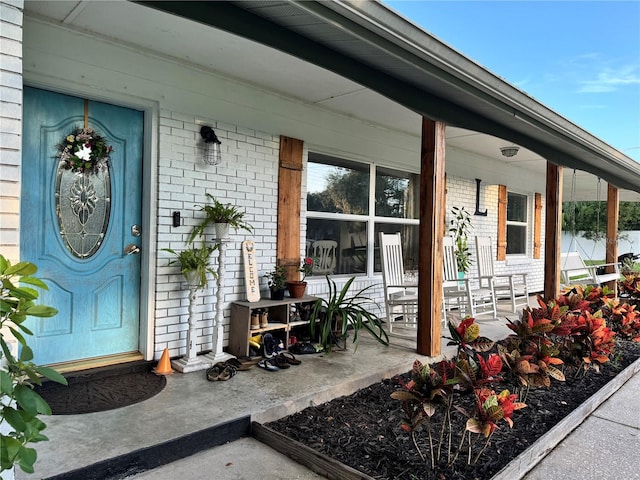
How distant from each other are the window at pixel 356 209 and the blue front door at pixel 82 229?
5.89 feet

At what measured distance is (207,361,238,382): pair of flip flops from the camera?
295 centimetres

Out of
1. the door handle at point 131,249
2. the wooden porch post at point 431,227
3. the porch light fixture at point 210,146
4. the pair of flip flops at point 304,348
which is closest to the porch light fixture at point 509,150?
the wooden porch post at point 431,227

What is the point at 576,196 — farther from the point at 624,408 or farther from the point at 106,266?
the point at 106,266

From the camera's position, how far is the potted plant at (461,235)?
6.20m

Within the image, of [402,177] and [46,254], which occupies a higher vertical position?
[402,177]

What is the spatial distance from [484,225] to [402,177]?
2.05 m

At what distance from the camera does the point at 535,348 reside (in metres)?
2.70

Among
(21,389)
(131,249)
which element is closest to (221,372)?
(131,249)

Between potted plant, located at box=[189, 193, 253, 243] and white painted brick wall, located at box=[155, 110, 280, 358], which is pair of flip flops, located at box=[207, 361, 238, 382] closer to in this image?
white painted brick wall, located at box=[155, 110, 280, 358]

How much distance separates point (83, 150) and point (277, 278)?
1740 millimetres

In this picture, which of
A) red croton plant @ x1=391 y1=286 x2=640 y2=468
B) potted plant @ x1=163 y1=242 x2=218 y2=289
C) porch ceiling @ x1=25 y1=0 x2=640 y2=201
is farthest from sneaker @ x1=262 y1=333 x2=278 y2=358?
porch ceiling @ x1=25 y1=0 x2=640 y2=201

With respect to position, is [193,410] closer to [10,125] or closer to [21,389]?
[21,389]

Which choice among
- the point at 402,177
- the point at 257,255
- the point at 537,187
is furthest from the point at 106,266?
the point at 537,187

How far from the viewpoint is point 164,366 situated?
310cm
